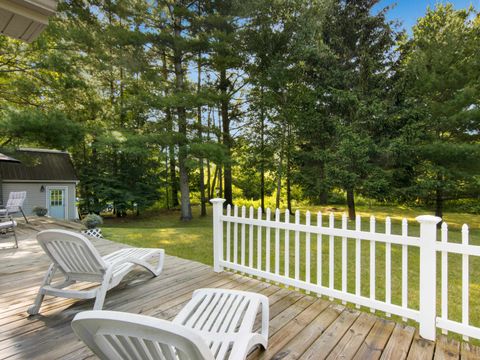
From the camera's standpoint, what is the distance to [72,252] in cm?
262

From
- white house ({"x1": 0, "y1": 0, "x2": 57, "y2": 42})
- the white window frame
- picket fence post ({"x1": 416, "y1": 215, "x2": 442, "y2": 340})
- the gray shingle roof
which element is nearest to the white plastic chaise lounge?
white house ({"x1": 0, "y1": 0, "x2": 57, "y2": 42})

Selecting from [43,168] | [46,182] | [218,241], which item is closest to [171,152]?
[46,182]

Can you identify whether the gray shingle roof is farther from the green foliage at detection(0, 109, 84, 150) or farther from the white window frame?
the green foliage at detection(0, 109, 84, 150)

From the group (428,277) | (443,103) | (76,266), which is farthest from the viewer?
(443,103)

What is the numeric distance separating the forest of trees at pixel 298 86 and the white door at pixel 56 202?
4.28 metres

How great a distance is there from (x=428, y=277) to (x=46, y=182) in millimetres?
15508

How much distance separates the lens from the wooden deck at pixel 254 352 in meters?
2.06

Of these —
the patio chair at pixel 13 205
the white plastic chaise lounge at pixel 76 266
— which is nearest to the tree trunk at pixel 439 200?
the white plastic chaise lounge at pixel 76 266

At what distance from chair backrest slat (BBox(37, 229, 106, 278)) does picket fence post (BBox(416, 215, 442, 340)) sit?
2924 millimetres

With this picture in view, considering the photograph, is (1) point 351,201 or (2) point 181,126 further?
(2) point 181,126

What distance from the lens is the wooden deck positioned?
6.77ft

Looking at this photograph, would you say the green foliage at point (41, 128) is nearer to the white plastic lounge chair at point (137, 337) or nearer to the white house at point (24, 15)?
the white house at point (24, 15)

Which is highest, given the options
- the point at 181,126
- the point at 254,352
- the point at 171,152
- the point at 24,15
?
the point at 181,126

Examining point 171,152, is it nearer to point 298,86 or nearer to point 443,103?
point 298,86
